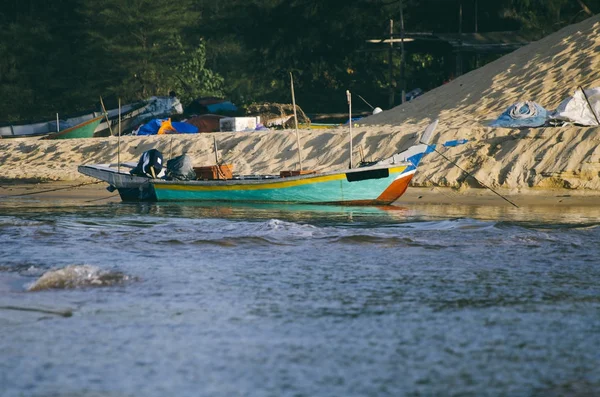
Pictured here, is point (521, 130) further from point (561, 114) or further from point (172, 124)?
point (172, 124)

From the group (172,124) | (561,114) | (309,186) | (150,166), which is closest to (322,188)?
(309,186)

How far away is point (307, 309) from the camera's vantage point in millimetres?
10797

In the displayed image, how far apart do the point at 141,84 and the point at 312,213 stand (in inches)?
1271

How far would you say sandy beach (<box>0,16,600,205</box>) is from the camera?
71.8ft

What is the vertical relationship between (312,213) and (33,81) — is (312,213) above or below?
below

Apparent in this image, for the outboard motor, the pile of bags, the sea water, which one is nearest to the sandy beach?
the pile of bags

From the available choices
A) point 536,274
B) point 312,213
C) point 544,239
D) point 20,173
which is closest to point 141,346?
point 536,274

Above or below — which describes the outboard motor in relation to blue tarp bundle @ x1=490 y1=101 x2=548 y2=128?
below

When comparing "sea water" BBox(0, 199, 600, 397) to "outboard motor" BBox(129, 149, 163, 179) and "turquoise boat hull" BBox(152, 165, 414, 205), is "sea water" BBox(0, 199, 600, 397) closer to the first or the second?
"turquoise boat hull" BBox(152, 165, 414, 205)

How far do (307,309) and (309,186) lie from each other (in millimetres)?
10706

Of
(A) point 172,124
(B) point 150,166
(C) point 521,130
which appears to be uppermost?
(A) point 172,124

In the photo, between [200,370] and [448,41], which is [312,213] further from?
[448,41]

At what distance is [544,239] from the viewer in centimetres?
1578

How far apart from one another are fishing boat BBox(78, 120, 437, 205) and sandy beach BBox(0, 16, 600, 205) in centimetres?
151
